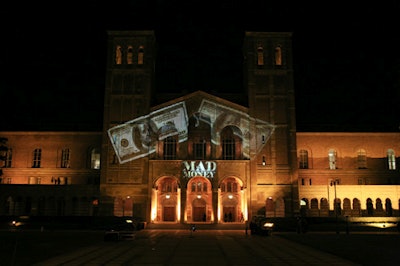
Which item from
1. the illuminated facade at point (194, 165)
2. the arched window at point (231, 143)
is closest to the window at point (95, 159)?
the illuminated facade at point (194, 165)

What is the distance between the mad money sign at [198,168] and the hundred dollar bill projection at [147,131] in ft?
11.4

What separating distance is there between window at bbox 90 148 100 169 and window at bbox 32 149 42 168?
7.55 m

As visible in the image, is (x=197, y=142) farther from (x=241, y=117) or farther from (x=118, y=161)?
(x=118, y=161)

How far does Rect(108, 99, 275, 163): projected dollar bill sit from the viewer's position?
182ft

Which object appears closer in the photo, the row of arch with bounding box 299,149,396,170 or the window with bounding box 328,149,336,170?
the row of arch with bounding box 299,149,396,170

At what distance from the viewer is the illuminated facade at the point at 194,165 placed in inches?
2146

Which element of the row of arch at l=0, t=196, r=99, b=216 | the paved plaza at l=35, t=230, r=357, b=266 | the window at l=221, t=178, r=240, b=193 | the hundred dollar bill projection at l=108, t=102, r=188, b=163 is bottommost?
the paved plaza at l=35, t=230, r=357, b=266

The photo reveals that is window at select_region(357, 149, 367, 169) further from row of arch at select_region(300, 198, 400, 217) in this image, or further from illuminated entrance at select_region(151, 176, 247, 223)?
illuminated entrance at select_region(151, 176, 247, 223)

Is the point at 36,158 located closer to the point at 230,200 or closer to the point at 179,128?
the point at 179,128

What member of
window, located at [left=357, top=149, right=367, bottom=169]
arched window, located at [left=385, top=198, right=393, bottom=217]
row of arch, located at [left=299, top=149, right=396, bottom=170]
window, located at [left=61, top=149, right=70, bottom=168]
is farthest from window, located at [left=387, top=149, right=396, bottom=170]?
window, located at [left=61, top=149, right=70, bottom=168]

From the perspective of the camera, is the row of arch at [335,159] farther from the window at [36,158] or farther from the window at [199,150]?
the window at [36,158]

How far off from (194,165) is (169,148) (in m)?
4.24

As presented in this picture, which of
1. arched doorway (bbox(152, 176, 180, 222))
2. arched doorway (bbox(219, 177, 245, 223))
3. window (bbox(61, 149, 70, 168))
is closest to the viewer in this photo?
arched doorway (bbox(152, 176, 180, 222))

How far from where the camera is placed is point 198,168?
5425cm
